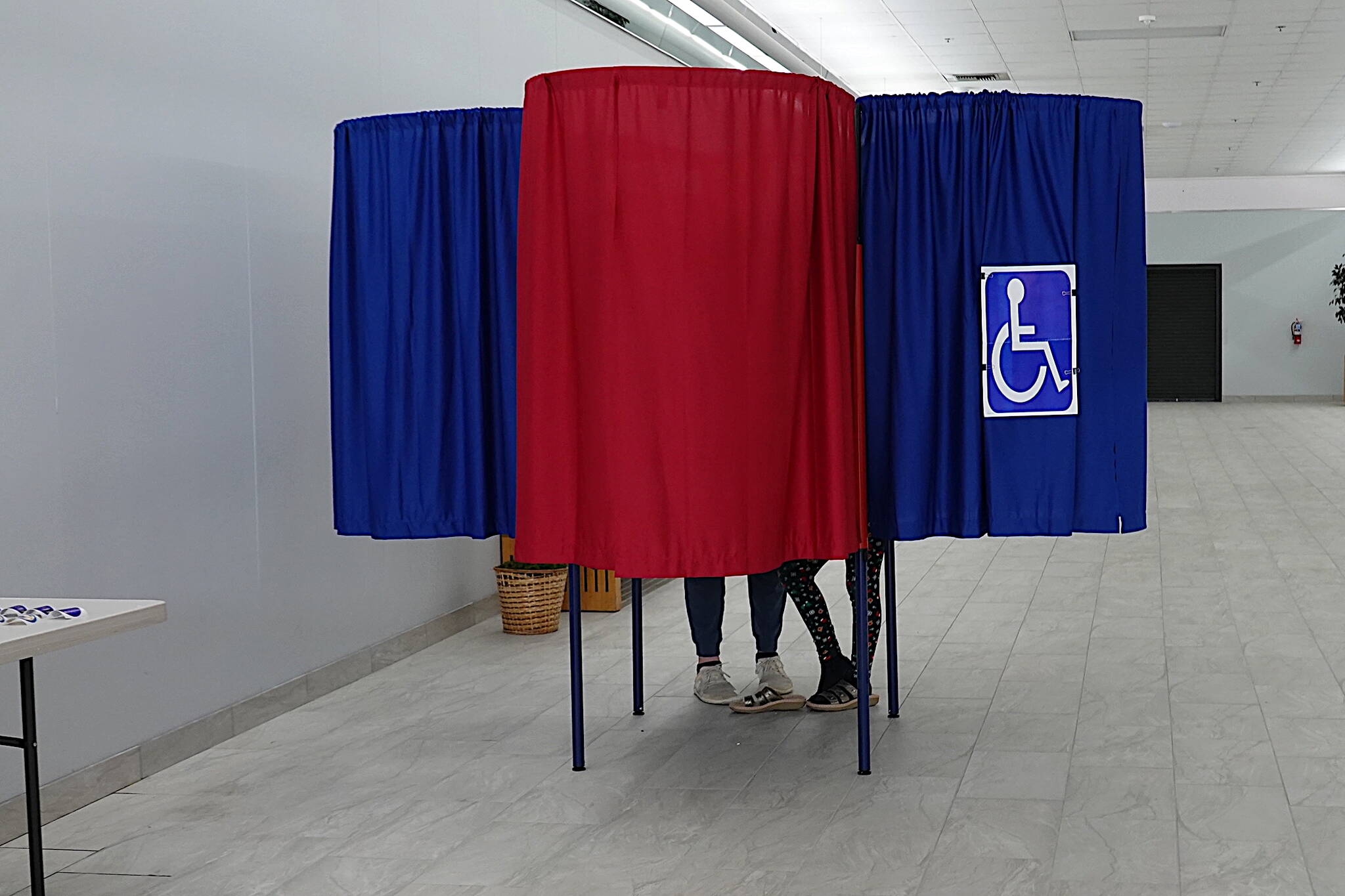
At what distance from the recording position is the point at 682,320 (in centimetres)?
331

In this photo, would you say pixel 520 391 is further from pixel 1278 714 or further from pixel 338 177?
pixel 1278 714

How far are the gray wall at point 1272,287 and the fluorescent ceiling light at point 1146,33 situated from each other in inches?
455

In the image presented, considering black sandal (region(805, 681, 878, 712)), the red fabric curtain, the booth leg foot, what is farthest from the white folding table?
black sandal (region(805, 681, 878, 712))

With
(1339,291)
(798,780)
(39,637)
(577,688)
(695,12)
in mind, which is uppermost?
(695,12)

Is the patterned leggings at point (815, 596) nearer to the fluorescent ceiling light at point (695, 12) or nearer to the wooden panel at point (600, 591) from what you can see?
the wooden panel at point (600, 591)

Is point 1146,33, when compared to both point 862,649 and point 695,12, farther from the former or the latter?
point 862,649

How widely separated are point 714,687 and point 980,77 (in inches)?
350

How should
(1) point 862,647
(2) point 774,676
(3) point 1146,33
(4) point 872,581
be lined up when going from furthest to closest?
1. (3) point 1146,33
2. (2) point 774,676
3. (4) point 872,581
4. (1) point 862,647

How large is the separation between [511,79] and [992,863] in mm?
4641

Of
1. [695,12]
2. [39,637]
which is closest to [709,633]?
[39,637]

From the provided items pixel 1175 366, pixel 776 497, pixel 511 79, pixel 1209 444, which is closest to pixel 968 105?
pixel 776 497

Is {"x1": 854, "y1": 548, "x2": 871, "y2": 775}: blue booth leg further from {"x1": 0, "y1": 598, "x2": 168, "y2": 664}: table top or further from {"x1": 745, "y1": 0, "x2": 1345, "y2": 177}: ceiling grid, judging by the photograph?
{"x1": 745, "y1": 0, "x2": 1345, "y2": 177}: ceiling grid

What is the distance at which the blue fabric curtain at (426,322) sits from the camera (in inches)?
152

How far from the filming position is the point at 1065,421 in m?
3.63
